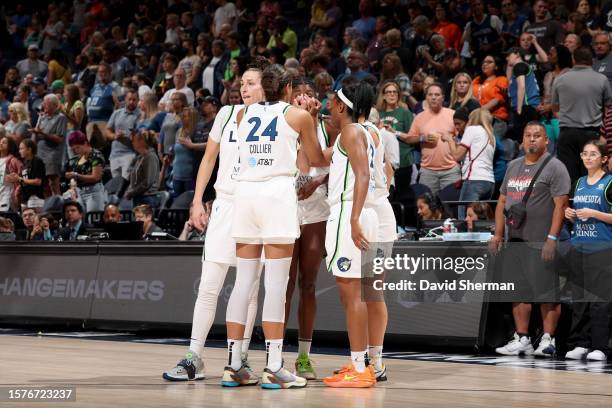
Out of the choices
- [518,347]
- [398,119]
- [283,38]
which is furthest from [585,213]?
[283,38]

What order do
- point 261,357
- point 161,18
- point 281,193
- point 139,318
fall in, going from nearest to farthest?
point 281,193 < point 261,357 < point 139,318 < point 161,18

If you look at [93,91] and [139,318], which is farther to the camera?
[93,91]

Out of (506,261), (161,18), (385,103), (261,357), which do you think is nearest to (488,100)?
(385,103)

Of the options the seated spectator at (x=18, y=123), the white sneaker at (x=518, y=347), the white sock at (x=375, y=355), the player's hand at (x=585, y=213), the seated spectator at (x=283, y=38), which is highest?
the seated spectator at (x=283, y=38)

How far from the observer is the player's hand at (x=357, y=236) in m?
7.14

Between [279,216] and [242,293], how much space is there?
0.59 metres

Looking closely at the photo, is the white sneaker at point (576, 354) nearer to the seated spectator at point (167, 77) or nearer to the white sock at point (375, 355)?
the white sock at point (375, 355)

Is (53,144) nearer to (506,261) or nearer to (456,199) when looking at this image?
(456,199)

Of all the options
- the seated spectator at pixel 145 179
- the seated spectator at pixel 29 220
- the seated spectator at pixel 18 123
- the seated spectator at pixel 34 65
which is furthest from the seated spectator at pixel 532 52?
the seated spectator at pixel 34 65

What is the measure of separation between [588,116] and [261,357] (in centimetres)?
505

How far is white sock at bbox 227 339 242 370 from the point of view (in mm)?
7223

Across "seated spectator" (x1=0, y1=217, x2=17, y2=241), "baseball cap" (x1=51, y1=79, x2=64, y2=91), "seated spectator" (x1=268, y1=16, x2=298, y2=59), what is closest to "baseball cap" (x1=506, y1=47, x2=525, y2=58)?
"seated spectator" (x1=268, y1=16, x2=298, y2=59)

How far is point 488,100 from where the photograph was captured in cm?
1437

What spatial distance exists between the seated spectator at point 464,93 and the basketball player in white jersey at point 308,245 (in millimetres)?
6243
